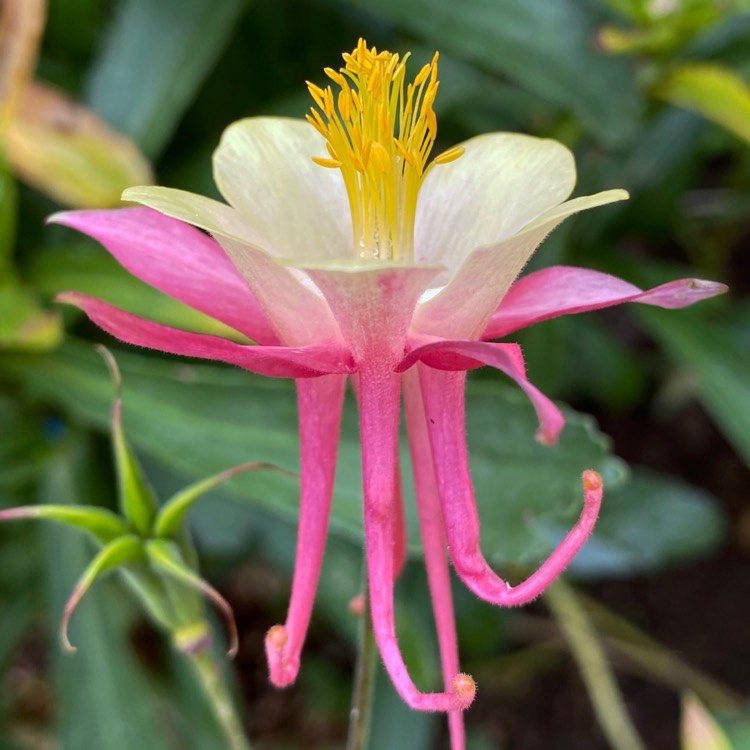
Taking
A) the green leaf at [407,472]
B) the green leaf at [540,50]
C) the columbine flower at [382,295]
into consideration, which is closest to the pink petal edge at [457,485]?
the columbine flower at [382,295]

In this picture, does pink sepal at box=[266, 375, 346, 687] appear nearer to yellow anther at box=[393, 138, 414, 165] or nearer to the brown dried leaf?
yellow anther at box=[393, 138, 414, 165]

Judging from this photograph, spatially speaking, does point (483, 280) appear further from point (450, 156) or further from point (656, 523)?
point (656, 523)

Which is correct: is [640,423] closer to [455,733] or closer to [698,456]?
[698,456]

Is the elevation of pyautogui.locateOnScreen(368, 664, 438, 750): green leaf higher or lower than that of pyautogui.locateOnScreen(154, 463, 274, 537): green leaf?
lower

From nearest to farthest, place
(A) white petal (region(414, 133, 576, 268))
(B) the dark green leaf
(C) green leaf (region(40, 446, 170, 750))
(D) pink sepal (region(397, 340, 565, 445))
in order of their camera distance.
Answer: (D) pink sepal (region(397, 340, 565, 445))
(A) white petal (region(414, 133, 576, 268))
(C) green leaf (region(40, 446, 170, 750))
(B) the dark green leaf

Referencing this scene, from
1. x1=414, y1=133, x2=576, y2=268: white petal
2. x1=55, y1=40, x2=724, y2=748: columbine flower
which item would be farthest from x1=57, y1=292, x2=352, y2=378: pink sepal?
x1=414, y1=133, x2=576, y2=268: white petal

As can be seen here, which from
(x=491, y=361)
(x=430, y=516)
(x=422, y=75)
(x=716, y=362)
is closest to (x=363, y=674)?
(x=430, y=516)

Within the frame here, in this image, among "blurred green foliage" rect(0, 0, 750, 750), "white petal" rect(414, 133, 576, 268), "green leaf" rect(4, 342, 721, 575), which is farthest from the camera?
"blurred green foliage" rect(0, 0, 750, 750)
